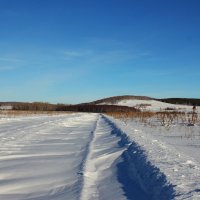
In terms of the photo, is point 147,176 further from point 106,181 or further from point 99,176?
point 99,176

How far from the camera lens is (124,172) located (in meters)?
6.21

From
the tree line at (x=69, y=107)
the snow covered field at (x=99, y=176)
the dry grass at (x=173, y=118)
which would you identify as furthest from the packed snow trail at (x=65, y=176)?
the tree line at (x=69, y=107)

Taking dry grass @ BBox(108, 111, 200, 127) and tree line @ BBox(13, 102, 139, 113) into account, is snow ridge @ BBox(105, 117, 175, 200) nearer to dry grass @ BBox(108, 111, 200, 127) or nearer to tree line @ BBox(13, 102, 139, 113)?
dry grass @ BBox(108, 111, 200, 127)

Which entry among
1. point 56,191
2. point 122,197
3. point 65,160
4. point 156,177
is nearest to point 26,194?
point 56,191

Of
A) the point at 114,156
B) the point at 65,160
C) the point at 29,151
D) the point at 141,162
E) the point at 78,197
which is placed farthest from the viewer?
the point at 29,151

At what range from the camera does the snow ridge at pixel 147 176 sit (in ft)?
14.6

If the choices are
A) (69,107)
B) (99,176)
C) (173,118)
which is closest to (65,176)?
(99,176)

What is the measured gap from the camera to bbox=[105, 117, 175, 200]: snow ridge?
4452 millimetres

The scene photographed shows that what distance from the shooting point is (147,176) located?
18.1ft

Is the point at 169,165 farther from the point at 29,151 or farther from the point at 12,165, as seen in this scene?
the point at 29,151

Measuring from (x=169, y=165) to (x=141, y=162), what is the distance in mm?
763

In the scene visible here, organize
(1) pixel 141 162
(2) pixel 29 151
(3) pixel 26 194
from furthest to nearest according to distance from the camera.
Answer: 1. (2) pixel 29 151
2. (1) pixel 141 162
3. (3) pixel 26 194

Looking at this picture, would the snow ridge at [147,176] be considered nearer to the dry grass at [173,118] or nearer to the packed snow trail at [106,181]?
the packed snow trail at [106,181]

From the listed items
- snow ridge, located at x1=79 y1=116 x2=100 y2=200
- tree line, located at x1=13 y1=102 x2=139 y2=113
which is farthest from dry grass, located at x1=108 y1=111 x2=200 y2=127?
tree line, located at x1=13 y1=102 x2=139 y2=113
